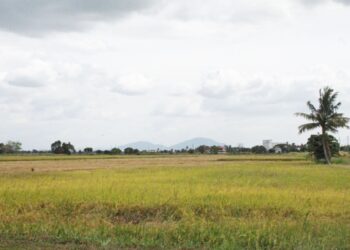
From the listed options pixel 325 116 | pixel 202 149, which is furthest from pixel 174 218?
pixel 202 149

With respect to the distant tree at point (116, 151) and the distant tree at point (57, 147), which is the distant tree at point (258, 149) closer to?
the distant tree at point (116, 151)

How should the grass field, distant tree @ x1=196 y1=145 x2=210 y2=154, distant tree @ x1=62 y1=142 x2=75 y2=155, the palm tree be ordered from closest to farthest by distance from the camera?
the grass field, the palm tree, distant tree @ x1=62 y1=142 x2=75 y2=155, distant tree @ x1=196 y1=145 x2=210 y2=154

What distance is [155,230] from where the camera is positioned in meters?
10.8

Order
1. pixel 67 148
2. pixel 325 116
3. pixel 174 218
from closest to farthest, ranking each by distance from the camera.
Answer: pixel 174 218 → pixel 325 116 → pixel 67 148

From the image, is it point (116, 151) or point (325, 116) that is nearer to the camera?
point (325, 116)

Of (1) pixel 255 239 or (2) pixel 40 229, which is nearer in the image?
(1) pixel 255 239

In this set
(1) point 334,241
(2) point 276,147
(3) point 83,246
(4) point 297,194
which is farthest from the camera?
(2) point 276,147

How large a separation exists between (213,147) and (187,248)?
136 m

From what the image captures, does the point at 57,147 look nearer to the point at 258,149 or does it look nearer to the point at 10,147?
the point at 10,147

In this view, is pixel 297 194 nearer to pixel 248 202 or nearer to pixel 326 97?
pixel 248 202

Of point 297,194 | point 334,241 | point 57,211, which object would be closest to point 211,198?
point 297,194

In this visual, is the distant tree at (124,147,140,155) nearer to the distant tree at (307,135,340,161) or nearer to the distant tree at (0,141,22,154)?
the distant tree at (0,141,22,154)

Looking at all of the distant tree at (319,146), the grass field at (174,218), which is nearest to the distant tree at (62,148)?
the distant tree at (319,146)

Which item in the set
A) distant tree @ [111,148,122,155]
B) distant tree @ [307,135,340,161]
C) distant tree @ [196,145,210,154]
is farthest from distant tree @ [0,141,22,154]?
distant tree @ [307,135,340,161]
